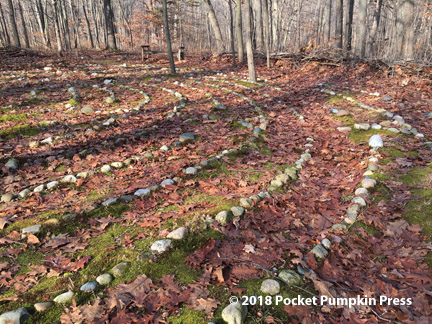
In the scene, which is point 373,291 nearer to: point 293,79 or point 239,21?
point 293,79

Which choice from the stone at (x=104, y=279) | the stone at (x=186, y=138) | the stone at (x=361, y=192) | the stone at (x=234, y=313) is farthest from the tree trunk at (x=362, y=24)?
the stone at (x=104, y=279)

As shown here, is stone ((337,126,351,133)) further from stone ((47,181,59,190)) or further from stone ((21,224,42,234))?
stone ((21,224,42,234))

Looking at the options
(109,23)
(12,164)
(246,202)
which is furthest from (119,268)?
(109,23)

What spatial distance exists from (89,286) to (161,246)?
0.65m

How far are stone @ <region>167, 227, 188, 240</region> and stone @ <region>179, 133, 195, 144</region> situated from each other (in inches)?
107

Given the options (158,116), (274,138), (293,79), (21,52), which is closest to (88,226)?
(274,138)

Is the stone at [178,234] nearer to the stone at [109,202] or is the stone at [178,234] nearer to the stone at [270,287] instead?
the stone at [270,287]

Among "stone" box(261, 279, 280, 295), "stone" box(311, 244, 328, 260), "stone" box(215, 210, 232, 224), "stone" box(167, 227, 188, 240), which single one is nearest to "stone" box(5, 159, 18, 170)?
"stone" box(167, 227, 188, 240)

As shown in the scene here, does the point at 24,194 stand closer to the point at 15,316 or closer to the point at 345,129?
the point at 15,316

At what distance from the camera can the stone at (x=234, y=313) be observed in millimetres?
1782

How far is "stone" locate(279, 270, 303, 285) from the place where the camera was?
6.94ft

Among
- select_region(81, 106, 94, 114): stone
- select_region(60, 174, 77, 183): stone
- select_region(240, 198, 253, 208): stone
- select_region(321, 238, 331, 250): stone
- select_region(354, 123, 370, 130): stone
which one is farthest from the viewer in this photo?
select_region(81, 106, 94, 114): stone

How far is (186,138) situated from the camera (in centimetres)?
522

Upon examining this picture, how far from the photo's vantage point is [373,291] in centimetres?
199
